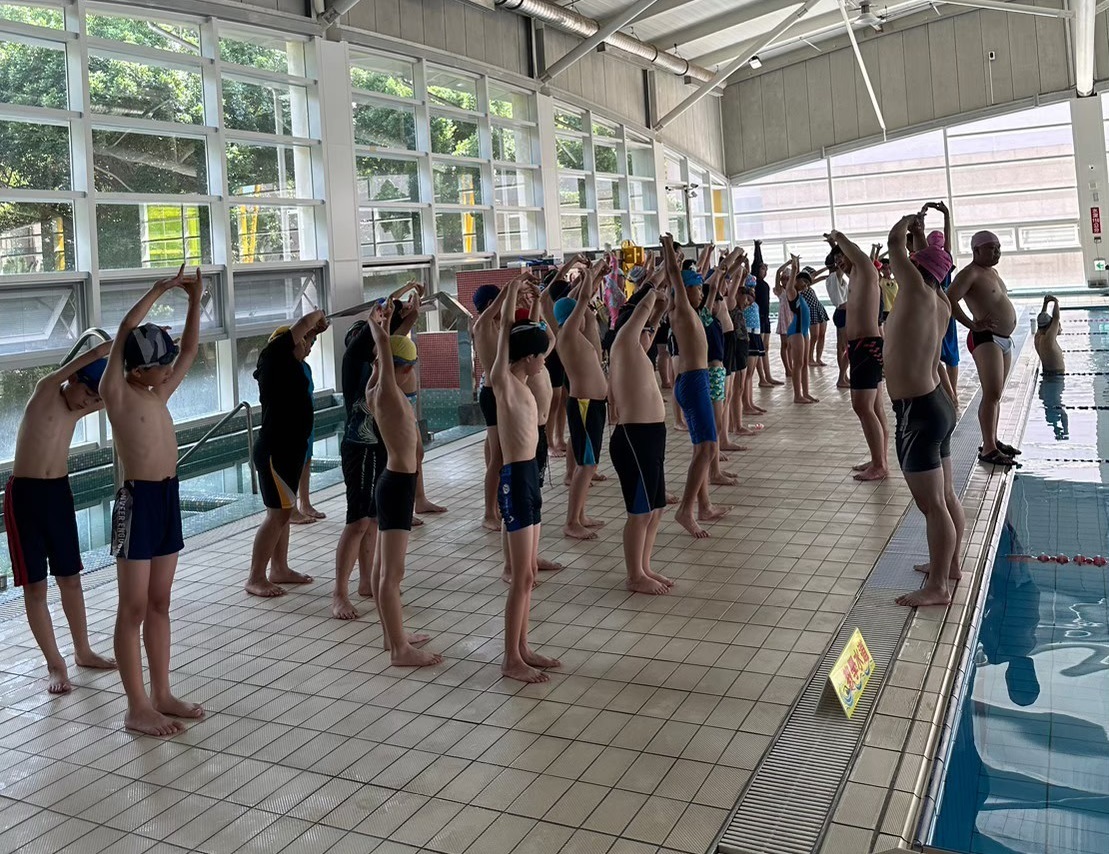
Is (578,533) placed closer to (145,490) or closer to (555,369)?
(555,369)

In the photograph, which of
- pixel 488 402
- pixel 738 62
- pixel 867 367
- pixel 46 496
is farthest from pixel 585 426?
pixel 738 62

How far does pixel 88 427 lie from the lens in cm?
996

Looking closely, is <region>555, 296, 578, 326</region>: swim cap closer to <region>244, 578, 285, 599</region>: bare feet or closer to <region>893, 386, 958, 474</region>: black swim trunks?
<region>893, 386, 958, 474</region>: black swim trunks

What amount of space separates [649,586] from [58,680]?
2578 mm

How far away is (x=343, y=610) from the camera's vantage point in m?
4.78

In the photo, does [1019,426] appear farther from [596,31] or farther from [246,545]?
[596,31]

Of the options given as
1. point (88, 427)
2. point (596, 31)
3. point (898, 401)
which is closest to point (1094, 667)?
point (898, 401)

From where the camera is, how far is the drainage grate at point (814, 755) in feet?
9.07

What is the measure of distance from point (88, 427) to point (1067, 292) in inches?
816

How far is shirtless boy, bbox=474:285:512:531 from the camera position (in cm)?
528

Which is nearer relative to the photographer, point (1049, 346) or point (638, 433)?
point (638, 433)

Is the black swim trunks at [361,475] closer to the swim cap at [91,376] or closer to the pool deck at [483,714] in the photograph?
the pool deck at [483,714]

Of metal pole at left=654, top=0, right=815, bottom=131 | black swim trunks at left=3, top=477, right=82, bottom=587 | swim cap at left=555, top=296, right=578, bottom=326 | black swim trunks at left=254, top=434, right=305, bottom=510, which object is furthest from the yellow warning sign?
metal pole at left=654, top=0, right=815, bottom=131

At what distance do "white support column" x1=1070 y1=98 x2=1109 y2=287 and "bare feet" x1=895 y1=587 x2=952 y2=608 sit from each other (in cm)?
2172
